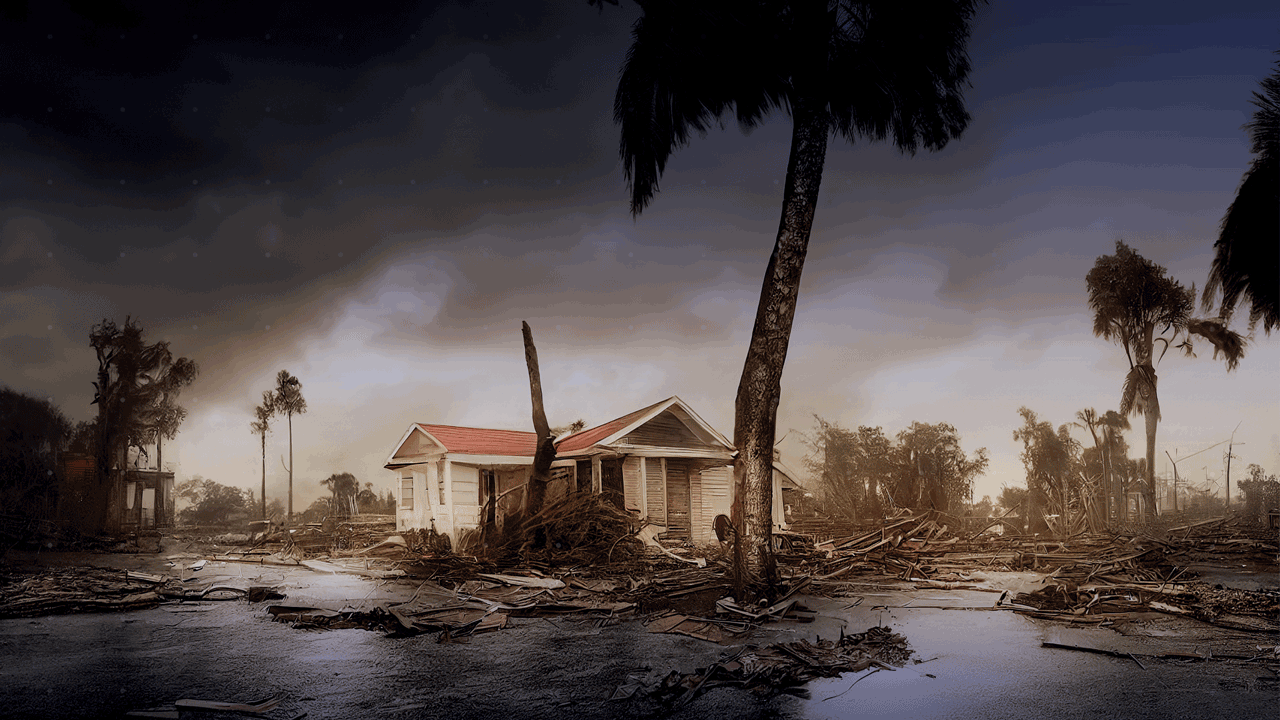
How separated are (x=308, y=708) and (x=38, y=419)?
2853cm

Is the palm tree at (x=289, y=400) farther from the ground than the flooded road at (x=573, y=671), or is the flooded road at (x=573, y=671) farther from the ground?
the palm tree at (x=289, y=400)

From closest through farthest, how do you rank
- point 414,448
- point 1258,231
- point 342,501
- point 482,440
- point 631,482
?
point 1258,231
point 631,482
point 482,440
point 414,448
point 342,501

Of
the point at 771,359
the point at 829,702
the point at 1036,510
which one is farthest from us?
the point at 1036,510

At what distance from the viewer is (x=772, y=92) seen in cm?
1086

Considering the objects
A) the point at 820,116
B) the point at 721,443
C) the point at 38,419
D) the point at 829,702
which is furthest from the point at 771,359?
the point at 38,419

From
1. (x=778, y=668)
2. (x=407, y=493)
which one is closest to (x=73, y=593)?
(x=778, y=668)

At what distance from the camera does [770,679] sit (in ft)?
18.4

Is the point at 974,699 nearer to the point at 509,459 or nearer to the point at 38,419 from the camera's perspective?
the point at 509,459

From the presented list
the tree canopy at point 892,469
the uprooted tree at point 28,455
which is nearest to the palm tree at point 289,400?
the uprooted tree at point 28,455

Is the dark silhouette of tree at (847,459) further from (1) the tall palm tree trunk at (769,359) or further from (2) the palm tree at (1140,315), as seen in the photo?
(1) the tall palm tree trunk at (769,359)

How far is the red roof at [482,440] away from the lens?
79.6 feet

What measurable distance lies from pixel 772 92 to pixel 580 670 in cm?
896

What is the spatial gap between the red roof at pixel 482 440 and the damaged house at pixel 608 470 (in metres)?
0.06

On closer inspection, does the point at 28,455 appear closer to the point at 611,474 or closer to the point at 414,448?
the point at 414,448
